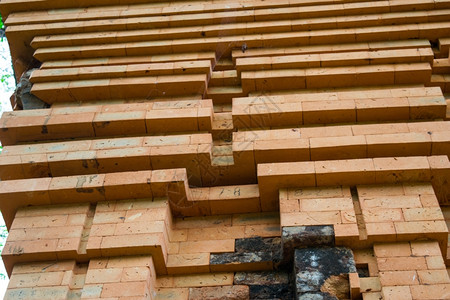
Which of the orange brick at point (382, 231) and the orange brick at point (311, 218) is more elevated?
the orange brick at point (311, 218)

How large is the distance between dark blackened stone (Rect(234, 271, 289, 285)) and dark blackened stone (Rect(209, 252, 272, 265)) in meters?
0.14

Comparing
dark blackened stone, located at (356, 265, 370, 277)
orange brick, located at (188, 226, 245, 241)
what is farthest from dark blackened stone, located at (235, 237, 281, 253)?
dark blackened stone, located at (356, 265, 370, 277)

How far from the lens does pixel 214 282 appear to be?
23.0ft

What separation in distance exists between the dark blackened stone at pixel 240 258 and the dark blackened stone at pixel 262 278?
0.47ft

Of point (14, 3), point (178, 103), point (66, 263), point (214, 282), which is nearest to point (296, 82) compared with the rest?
point (178, 103)

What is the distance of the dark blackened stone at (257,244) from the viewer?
23.5 feet

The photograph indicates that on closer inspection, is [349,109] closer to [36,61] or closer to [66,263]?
[66,263]

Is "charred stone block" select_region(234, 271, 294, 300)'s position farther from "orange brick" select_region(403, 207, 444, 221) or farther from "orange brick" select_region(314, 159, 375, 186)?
"orange brick" select_region(403, 207, 444, 221)

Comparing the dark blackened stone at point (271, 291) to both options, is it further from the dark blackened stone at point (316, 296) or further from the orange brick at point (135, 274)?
the orange brick at point (135, 274)

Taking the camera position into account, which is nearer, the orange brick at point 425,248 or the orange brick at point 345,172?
the orange brick at point 425,248

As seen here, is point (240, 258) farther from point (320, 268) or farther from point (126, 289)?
point (126, 289)

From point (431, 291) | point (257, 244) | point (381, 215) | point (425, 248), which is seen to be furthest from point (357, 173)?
point (431, 291)

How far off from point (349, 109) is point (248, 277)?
246 cm

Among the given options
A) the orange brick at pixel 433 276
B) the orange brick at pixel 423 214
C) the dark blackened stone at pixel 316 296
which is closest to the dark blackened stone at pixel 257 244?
the dark blackened stone at pixel 316 296
